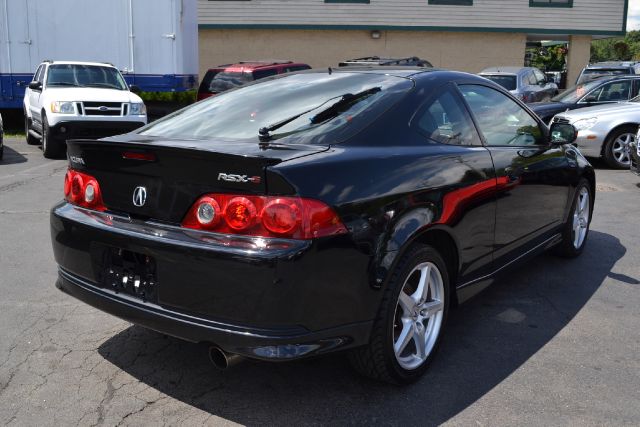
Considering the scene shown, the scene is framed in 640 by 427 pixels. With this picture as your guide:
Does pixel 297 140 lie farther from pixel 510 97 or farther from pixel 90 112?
pixel 90 112

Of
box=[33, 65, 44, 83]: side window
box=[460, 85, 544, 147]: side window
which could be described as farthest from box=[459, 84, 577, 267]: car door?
box=[33, 65, 44, 83]: side window

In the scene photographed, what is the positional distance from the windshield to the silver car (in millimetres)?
8185

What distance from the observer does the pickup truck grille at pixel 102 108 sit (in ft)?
37.3

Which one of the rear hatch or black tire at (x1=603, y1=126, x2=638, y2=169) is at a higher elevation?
the rear hatch

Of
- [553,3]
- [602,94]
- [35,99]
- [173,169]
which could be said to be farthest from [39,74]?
[553,3]

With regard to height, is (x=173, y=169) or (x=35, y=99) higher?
(x=173, y=169)

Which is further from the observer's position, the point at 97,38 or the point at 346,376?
the point at 97,38

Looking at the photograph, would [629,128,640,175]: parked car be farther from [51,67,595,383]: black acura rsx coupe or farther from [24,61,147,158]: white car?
[24,61,147,158]: white car

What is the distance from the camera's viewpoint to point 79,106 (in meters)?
11.4

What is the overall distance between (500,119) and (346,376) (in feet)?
6.96

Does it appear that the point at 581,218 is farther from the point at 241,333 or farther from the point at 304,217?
the point at 241,333

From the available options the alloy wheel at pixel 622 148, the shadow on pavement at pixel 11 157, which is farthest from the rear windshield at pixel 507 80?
the shadow on pavement at pixel 11 157

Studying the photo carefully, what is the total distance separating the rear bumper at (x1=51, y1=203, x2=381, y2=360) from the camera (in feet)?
8.97

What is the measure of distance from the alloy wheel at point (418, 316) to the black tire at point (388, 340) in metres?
0.05
